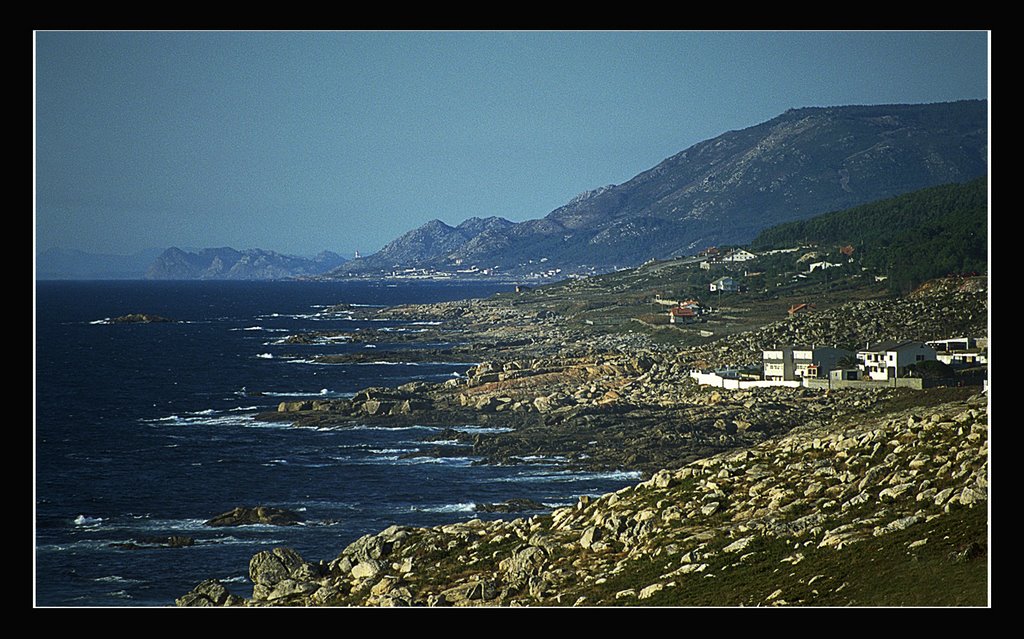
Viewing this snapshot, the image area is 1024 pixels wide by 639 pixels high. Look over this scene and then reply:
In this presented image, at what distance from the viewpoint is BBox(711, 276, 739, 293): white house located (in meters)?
40.7

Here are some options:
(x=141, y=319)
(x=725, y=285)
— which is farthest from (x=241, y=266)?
(x=725, y=285)

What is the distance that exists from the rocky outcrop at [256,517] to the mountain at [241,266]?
A: 35.8 metres

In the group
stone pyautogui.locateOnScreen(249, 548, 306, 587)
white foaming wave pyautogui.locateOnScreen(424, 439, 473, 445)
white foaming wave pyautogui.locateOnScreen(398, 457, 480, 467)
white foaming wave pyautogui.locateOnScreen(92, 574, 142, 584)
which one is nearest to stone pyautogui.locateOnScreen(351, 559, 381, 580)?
stone pyautogui.locateOnScreen(249, 548, 306, 587)

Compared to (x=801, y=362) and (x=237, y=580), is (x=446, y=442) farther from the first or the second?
(x=237, y=580)

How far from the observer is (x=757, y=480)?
47.6 feet

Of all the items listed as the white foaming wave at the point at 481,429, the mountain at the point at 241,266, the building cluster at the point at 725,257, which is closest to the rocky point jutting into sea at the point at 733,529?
the white foaming wave at the point at 481,429

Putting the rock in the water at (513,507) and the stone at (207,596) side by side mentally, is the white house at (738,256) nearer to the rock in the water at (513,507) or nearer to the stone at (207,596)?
the rock in the water at (513,507)

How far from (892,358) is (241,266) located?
160 feet

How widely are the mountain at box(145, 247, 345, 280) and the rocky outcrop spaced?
35753mm

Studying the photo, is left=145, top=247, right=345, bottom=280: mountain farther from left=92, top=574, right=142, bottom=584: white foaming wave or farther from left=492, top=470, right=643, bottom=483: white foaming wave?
left=92, top=574, right=142, bottom=584: white foaming wave

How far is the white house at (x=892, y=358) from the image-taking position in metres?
23.1

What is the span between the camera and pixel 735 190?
185 feet

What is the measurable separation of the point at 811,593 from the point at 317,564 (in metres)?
6.14
